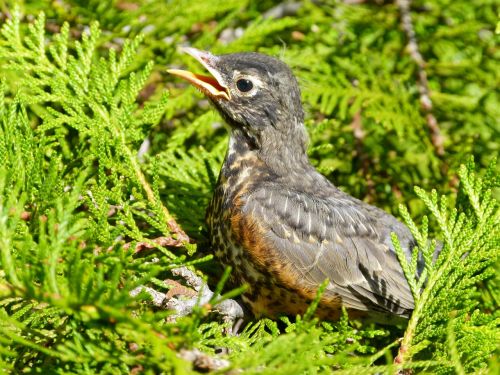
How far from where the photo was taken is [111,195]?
166 cm

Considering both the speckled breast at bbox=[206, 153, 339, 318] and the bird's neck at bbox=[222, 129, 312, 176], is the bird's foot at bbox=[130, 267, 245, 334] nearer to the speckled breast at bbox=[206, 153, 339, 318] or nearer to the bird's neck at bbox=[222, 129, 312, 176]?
the speckled breast at bbox=[206, 153, 339, 318]

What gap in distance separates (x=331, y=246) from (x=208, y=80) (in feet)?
2.74

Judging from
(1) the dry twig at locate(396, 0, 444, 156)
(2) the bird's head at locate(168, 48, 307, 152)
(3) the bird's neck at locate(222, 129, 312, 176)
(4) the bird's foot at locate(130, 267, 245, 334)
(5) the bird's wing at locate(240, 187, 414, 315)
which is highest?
(1) the dry twig at locate(396, 0, 444, 156)

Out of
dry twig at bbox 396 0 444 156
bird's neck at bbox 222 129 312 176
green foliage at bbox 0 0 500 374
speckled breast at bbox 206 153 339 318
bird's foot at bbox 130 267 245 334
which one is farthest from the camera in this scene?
dry twig at bbox 396 0 444 156

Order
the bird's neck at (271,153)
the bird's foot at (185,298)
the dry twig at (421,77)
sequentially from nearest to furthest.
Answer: the bird's foot at (185,298) → the bird's neck at (271,153) → the dry twig at (421,77)

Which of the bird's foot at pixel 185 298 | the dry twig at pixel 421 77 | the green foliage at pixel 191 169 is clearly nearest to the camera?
the green foliage at pixel 191 169

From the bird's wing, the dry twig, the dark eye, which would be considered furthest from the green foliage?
the dark eye

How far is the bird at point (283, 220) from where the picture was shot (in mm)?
Answer: 2090

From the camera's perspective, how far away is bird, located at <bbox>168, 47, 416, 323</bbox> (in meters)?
2.09

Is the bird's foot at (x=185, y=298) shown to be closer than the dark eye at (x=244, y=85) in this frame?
Yes

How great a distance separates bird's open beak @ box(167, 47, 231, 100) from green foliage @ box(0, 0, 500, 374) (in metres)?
0.20

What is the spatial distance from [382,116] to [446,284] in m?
1.13

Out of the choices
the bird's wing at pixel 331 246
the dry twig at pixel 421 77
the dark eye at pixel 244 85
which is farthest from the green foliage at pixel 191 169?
the dark eye at pixel 244 85

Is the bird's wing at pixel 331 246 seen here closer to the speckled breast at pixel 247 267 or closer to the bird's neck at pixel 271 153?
the speckled breast at pixel 247 267
